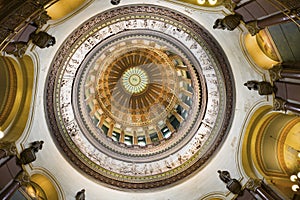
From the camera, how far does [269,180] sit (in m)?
12.4

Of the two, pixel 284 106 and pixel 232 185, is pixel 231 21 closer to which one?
pixel 284 106

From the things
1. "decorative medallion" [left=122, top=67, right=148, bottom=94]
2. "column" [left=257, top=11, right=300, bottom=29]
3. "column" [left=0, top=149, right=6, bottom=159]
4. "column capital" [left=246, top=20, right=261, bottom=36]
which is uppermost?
"decorative medallion" [left=122, top=67, right=148, bottom=94]

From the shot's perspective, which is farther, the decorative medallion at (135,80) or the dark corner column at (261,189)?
the decorative medallion at (135,80)

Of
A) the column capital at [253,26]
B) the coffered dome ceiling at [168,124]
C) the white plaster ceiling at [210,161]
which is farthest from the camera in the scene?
the coffered dome ceiling at [168,124]

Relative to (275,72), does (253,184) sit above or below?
below

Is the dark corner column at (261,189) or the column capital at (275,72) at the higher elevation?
the column capital at (275,72)

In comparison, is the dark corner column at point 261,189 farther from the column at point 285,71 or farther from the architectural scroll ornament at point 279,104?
the column at point 285,71

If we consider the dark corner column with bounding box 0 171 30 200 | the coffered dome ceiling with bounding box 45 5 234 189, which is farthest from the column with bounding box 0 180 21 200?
the coffered dome ceiling with bounding box 45 5 234 189

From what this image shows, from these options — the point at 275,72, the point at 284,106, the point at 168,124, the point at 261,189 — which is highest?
the point at 168,124

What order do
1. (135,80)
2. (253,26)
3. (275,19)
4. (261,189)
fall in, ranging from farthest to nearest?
(135,80)
(261,189)
(253,26)
(275,19)

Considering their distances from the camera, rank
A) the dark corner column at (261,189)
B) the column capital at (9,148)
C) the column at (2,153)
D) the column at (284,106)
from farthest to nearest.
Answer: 1. the dark corner column at (261,189)
2. the column capital at (9,148)
3. the column at (2,153)
4. the column at (284,106)

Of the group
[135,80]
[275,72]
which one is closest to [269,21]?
[275,72]

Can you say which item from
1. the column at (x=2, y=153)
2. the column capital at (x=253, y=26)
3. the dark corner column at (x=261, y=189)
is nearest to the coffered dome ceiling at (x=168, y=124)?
the dark corner column at (x=261, y=189)

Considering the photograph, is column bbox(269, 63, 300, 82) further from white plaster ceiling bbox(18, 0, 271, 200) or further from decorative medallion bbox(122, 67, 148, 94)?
decorative medallion bbox(122, 67, 148, 94)
